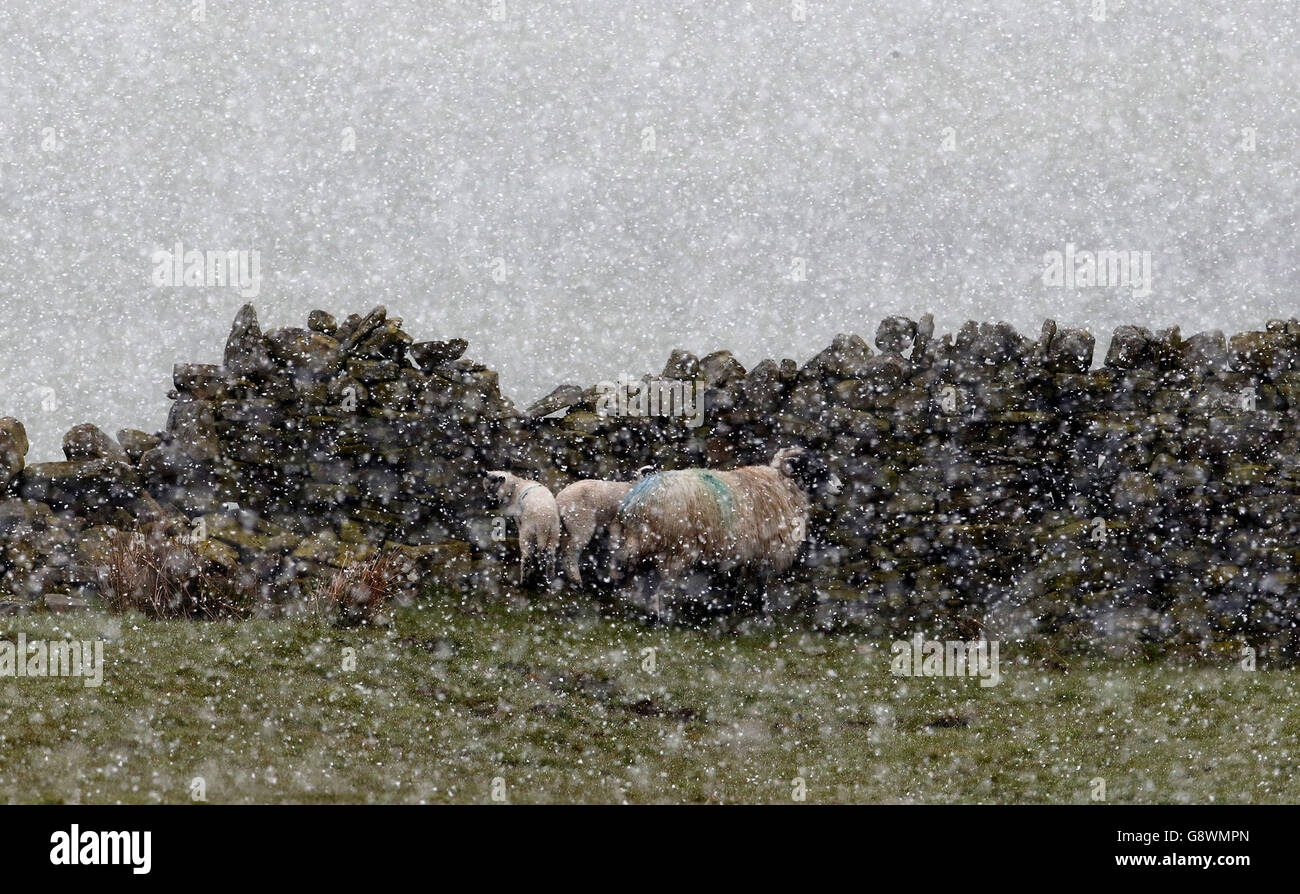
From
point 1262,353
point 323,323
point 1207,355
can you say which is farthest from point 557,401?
point 1262,353

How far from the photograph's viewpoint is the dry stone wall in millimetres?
12516

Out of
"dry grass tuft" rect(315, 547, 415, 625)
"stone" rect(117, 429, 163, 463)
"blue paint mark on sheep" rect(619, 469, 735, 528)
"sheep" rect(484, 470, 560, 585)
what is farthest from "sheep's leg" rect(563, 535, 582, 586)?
"stone" rect(117, 429, 163, 463)

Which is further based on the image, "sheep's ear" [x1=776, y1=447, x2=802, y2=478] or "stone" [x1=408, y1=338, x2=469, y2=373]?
"stone" [x1=408, y1=338, x2=469, y2=373]

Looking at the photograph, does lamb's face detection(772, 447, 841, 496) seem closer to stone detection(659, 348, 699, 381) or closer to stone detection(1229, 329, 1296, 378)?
stone detection(659, 348, 699, 381)

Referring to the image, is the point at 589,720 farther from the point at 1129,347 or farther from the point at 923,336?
the point at 1129,347

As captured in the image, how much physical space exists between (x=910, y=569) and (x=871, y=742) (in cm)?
385

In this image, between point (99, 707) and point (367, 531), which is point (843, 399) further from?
point (99, 707)

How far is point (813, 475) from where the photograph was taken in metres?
13.0

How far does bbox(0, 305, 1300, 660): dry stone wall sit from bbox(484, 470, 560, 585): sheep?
48 cm

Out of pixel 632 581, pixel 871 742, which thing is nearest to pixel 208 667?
pixel 632 581

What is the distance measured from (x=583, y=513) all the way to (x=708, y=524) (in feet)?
4.27

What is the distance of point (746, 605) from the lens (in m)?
12.6

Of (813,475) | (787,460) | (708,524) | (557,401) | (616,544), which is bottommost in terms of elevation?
(616,544)

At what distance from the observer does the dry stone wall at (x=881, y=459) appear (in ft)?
41.1
